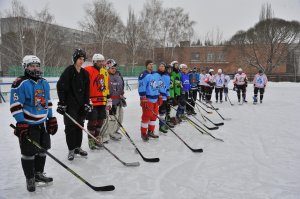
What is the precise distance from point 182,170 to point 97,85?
6.33 feet

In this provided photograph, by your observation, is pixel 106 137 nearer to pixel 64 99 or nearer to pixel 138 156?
pixel 138 156

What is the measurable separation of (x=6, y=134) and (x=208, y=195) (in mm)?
4726

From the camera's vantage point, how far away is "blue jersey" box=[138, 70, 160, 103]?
5.20 m

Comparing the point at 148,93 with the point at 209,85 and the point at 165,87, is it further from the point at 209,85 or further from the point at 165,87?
the point at 209,85

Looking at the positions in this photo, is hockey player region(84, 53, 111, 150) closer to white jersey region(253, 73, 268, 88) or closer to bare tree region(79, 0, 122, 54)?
white jersey region(253, 73, 268, 88)

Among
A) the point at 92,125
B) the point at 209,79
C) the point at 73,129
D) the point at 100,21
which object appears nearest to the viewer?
the point at 73,129

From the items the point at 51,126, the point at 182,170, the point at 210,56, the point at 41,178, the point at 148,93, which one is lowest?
the point at 182,170

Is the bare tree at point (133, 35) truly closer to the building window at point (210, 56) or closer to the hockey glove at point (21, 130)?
the building window at point (210, 56)

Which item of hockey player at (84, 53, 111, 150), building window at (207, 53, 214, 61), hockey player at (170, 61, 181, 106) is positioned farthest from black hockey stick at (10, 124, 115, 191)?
building window at (207, 53, 214, 61)

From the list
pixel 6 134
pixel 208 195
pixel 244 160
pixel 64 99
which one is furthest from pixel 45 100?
pixel 6 134

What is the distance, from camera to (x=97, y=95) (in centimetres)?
457

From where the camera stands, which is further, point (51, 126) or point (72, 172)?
point (51, 126)

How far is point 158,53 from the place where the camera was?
34.8m

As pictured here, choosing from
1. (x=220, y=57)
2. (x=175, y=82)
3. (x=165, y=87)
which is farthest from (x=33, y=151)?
(x=220, y=57)
